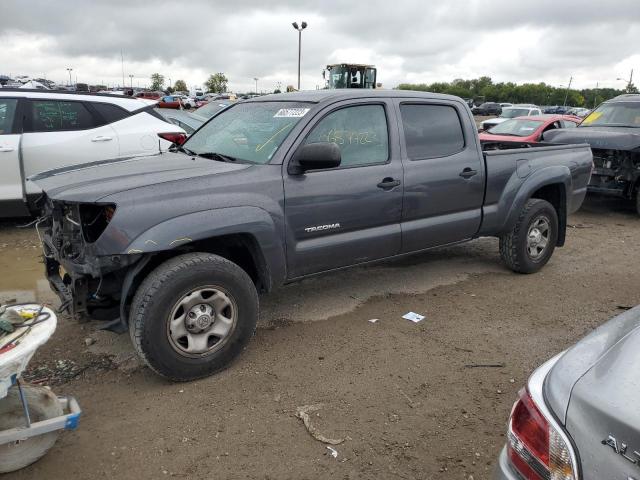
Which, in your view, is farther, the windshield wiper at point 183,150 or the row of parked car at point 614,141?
the row of parked car at point 614,141

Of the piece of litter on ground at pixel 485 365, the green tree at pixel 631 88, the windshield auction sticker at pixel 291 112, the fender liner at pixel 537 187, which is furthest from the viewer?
the green tree at pixel 631 88

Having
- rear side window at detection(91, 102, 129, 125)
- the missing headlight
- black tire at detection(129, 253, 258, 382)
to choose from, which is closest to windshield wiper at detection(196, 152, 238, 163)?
black tire at detection(129, 253, 258, 382)

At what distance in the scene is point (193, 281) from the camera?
3191 mm

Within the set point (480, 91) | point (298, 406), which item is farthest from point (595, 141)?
point (480, 91)

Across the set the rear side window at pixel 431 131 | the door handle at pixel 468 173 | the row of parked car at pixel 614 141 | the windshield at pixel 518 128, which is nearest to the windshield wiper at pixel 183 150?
the rear side window at pixel 431 131

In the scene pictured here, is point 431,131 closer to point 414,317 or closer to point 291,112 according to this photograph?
point 291,112

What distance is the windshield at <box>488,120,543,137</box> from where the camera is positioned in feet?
36.9

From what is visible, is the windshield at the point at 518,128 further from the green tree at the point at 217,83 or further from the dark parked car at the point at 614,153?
the green tree at the point at 217,83

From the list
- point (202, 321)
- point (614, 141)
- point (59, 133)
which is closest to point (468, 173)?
point (202, 321)

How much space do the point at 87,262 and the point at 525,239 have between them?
4.14 meters

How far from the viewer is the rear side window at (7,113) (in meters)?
6.37

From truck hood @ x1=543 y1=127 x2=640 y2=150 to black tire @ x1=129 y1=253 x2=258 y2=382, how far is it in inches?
278

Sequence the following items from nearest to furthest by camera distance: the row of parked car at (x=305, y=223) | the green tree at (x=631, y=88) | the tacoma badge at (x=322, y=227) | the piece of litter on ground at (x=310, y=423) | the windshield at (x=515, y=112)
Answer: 1. the row of parked car at (x=305, y=223)
2. the piece of litter on ground at (x=310, y=423)
3. the tacoma badge at (x=322, y=227)
4. the windshield at (x=515, y=112)
5. the green tree at (x=631, y=88)

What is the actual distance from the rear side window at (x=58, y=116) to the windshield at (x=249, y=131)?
302cm
